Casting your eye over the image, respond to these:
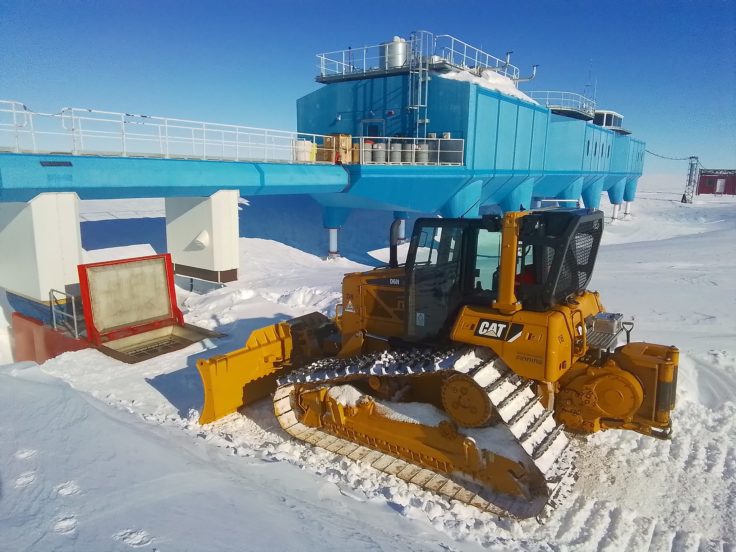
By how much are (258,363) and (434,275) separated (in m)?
2.89

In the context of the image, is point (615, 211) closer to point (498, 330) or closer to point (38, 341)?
point (498, 330)

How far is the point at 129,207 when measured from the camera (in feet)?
81.0

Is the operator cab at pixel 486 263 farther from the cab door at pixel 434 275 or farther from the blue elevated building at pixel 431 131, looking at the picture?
the blue elevated building at pixel 431 131

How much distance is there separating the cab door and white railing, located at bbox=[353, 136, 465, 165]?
Answer: 1103cm

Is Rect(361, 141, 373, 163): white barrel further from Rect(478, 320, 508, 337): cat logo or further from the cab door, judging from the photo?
Rect(478, 320, 508, 337): cat logo

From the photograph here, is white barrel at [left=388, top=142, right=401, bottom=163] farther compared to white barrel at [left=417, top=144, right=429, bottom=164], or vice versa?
white barrel at [left=417, top=144, right=429, bottom=164]

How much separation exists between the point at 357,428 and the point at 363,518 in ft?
4.77

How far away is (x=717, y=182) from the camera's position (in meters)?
58.9

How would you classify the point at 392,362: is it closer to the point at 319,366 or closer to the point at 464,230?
the point at 319,366

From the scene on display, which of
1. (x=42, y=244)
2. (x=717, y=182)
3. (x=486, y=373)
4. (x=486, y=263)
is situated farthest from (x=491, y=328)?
(x=717, y=182)

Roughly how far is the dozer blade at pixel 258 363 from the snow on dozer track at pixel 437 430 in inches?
29.7

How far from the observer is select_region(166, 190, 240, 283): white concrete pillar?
1391 cm

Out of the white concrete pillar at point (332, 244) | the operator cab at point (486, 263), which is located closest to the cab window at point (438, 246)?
the operator cab at point (486, 263)

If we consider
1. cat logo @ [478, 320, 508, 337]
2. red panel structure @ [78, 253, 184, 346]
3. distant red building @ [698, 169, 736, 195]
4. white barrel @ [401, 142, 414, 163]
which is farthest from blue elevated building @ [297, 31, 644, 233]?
distant red building @ [698, 169, 736, 195]
